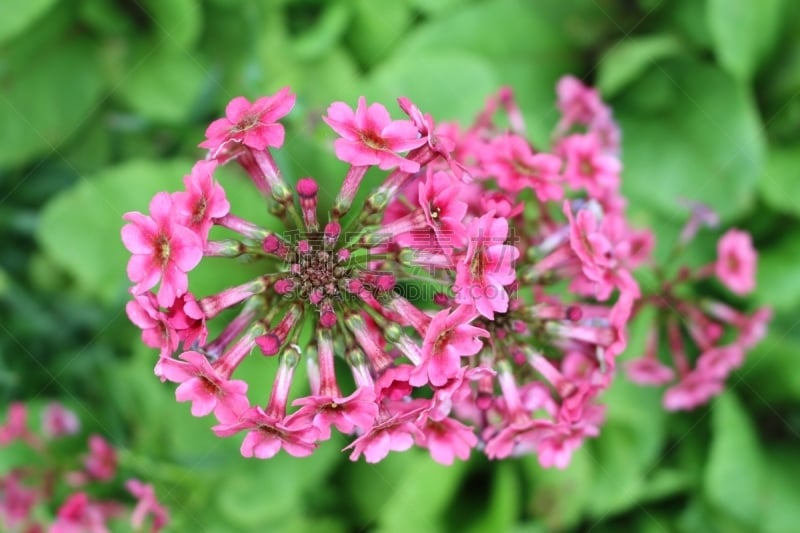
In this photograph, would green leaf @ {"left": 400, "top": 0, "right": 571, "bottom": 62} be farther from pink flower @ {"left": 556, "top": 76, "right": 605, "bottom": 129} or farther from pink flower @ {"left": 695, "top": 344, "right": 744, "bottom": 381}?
pink flower @ {"left": 695, "top": 344, "right": 744, "bottom": 381}

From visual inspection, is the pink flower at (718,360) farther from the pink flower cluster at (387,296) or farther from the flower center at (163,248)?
the flower center at (163,248)

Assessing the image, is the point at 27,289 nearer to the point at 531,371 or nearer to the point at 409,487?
the point at 409,487

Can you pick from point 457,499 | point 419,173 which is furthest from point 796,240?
point 419,173

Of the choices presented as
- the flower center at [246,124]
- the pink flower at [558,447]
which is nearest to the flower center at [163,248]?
the flower center at [246,124]

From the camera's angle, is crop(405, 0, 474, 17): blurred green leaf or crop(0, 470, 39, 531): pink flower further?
crop(405, 0, 474, 17): blurred green leaf

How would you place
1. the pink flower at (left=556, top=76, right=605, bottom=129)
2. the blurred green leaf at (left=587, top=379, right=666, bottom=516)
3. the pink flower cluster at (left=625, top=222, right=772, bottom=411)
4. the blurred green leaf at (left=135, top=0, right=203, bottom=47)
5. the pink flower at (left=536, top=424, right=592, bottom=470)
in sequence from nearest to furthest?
the pink flower at (left=536, top=424, right=592, bottom=470), the pink flower at (left=556, top=76, right=605, bottom=129), the pink flower cluster at (left=625, top=222, right=772, bottom=411), the blurred green leaf at (left=587, top=379, right=666, bottom=516), the blurred green leaf at (left=135, top=0, right=203, bottom=47)

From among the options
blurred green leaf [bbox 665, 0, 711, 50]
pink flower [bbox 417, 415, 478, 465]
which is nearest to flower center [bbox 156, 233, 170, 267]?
pink flower [bbox 417, 415, 478, 465]
